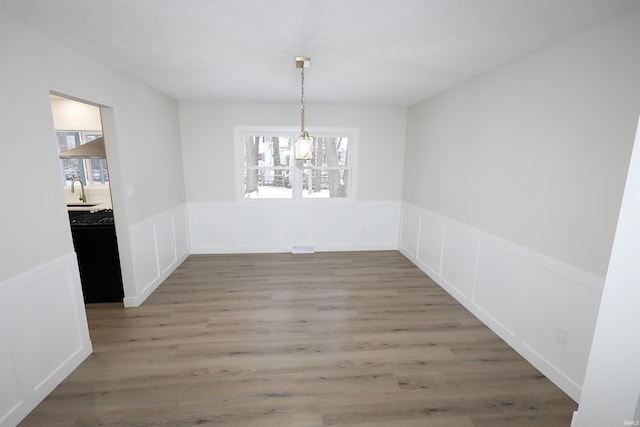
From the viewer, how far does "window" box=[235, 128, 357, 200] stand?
4.73m

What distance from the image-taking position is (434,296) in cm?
348

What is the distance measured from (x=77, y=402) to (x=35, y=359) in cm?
40

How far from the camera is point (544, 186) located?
2211mm

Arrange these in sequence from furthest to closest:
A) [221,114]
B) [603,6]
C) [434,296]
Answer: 1. [221,114]
2. [434,296]
3. [603,6]

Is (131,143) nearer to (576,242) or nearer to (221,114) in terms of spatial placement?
(221,114)

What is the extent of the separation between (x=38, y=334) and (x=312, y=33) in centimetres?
280

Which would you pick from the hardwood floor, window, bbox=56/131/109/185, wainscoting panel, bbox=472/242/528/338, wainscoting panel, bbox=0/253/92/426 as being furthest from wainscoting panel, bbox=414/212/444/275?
window, bbox=56/131/109/185

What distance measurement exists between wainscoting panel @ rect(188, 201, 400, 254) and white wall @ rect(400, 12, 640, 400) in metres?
1.67

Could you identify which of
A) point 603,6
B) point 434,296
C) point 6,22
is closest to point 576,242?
point 603,6

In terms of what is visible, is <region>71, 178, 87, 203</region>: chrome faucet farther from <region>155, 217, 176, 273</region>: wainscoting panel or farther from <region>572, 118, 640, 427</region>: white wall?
<region>572, 118, 640, 427</region>: white wall


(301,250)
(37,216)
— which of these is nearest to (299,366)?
(37,216)

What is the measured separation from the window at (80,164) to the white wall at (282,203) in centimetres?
154

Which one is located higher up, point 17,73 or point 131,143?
point 17,73

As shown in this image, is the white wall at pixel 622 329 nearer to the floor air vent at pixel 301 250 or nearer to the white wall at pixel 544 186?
the white wall at pixel 544 186
